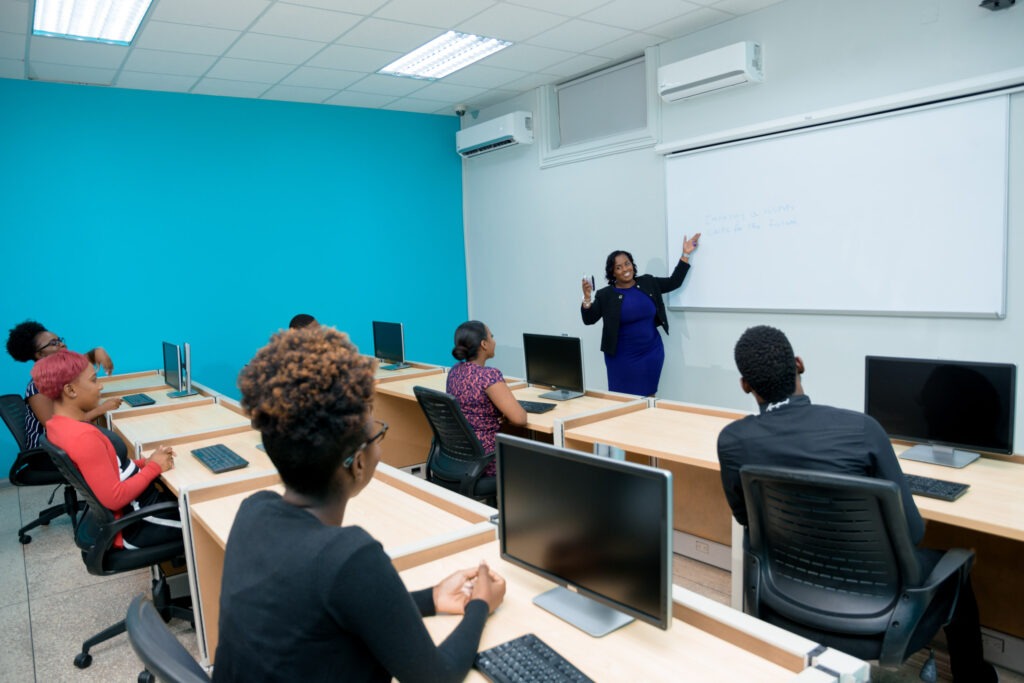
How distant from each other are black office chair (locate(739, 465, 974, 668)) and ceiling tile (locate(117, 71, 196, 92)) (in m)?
4.95

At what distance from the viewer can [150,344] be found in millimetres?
5309

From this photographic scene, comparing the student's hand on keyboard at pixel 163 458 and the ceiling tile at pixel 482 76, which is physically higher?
the ceiling tile at pixel 482 76

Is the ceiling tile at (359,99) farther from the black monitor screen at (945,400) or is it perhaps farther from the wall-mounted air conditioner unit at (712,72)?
the black monitor screen at (945,400)

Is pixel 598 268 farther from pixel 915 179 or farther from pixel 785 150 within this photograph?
pixel 915 179

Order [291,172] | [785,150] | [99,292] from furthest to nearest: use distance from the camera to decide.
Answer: [291,172] < [99,292] < [785,150]

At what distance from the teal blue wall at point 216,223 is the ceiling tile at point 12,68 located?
0.26 ft

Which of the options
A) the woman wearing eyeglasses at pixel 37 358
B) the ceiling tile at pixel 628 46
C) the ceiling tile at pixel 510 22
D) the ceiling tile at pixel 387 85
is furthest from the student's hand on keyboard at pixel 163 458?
the ceiling tile at pixel 628 46

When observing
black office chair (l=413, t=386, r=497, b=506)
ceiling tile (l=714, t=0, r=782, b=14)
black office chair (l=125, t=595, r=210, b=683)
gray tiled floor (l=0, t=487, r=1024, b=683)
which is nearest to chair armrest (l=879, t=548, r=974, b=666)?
gray tiled floor (l=0, t=487, r=1024, b=683)

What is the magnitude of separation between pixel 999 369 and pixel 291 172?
5297 millimetres

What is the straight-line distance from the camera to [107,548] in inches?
94.4

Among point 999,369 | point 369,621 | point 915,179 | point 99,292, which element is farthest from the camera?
point 99,292

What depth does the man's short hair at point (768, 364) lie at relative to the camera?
72.3 inches

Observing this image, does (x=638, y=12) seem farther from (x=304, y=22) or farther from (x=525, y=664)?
(x=525, y=664)

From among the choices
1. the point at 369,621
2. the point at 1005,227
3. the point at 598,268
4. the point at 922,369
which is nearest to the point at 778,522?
the point at 922,369
